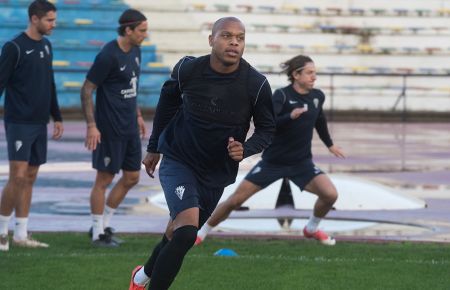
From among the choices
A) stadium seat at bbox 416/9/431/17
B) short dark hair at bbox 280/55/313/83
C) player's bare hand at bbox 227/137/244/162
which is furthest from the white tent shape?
stadium seat at bbox 416/9/431/17

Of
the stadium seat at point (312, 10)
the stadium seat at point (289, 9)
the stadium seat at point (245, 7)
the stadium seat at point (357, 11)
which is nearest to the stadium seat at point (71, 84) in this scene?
the stadium seat at point (245, 7)

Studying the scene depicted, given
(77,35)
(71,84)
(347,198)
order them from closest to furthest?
(347,198), (71,84), (77,35)

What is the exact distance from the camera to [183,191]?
7520 mm

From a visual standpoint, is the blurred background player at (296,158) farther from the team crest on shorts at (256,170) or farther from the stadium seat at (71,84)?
the stadium seat at (71,84)

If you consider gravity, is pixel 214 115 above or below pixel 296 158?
above

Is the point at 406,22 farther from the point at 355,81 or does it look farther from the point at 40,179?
the point at 40,179

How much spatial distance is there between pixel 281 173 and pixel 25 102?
2535 mm

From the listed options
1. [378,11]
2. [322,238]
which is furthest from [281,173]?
[378,11]

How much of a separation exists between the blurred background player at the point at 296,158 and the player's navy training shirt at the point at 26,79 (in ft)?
6.51

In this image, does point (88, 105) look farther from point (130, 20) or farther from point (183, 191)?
point (183, 191)

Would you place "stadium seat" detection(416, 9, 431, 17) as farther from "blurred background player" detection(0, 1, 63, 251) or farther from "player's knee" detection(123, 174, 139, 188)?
"blurred background player" detection(0, 1, 63, 251)

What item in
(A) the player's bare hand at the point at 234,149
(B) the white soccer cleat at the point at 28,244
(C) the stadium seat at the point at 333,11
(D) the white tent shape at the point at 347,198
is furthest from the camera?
(C) the stadium seat at the point at 333,11

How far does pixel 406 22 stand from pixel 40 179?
19.7m

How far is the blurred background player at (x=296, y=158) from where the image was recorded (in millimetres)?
11195
